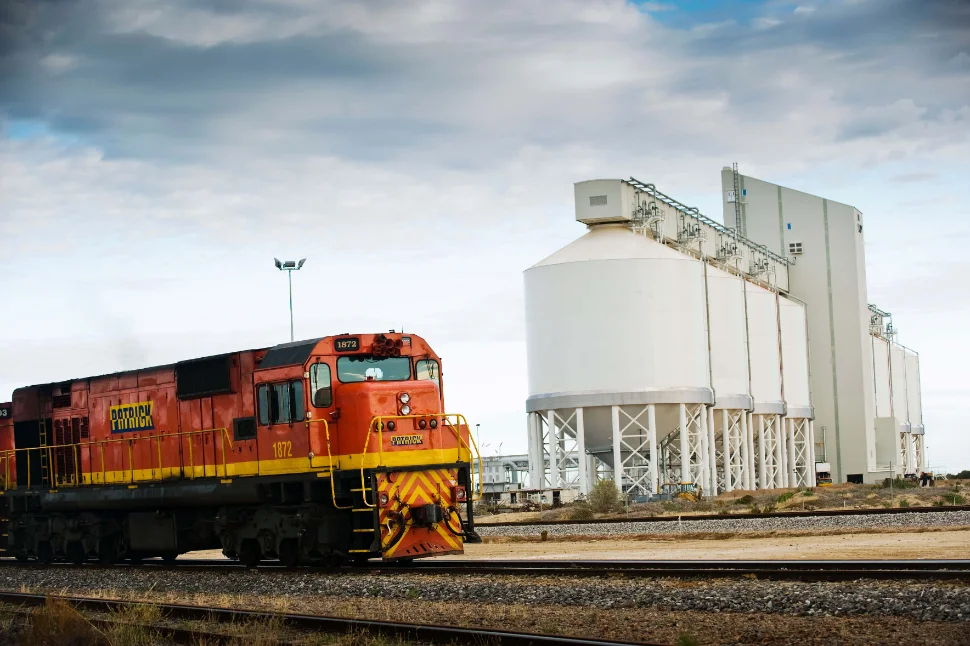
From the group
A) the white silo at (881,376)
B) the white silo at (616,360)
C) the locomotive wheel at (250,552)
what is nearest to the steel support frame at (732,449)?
the white silo at (616,360)

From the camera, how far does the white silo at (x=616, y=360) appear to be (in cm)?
5109

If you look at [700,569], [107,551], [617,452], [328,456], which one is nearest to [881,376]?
[617,452]

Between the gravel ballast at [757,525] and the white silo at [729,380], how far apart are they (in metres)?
23.3

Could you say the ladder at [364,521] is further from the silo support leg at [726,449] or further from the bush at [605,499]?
the silo support leg at [726,449]

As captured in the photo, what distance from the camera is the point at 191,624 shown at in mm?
14617

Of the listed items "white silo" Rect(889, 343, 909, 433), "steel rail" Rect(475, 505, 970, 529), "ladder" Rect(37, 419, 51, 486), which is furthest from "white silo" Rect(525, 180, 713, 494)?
"white silo" Rect(889, 343, 909, 433)

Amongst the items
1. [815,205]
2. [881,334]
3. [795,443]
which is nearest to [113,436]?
[795,443]

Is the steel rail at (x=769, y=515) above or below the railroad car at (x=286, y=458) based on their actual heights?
below

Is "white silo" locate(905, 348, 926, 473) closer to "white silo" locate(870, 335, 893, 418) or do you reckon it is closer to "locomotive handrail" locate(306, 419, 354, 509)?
"white silo" locate(870, 335, 893, 418)

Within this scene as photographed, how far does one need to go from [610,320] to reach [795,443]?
25.3 metres

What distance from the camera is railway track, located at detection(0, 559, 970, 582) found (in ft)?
49.1

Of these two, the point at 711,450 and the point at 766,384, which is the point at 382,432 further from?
the point at 766,384

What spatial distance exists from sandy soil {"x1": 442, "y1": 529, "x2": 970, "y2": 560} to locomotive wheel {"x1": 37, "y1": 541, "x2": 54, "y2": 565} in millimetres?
9416

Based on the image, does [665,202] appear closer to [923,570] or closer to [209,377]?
[209,377]
